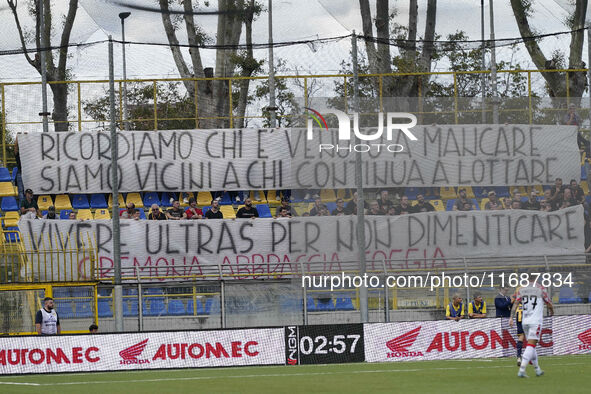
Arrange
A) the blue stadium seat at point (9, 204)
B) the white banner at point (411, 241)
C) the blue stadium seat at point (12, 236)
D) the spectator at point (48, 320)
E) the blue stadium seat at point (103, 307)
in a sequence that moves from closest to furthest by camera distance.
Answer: the spectator at point (48, 320) → the blue stadium seat at point (103, 307) → the white banner at point (411, 241) → the blue stadium seat at point (12, 236) → the blue stadium seat at point (9, 204)

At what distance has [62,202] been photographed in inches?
1137

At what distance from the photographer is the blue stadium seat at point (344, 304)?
2305cm

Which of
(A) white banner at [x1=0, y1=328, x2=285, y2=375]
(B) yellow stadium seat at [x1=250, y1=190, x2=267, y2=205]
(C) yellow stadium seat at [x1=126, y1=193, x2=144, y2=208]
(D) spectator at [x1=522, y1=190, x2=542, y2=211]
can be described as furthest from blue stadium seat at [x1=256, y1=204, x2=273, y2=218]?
(A) white banner at [x1=0, y1=328, x2=285, y2=375]

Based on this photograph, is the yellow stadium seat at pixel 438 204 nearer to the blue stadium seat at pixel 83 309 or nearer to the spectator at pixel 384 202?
the spectator at pixel 384 202

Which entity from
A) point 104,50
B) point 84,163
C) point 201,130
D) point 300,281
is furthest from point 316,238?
point 104,50

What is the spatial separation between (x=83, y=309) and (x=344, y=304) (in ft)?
19.2

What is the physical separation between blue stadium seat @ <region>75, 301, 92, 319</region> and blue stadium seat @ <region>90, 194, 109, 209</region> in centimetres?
624

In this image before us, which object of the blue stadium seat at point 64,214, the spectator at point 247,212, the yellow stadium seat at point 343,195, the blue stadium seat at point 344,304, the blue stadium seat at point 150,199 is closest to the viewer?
the blue stadium seat at point 344,304

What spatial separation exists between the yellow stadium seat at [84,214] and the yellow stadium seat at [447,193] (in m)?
9.74

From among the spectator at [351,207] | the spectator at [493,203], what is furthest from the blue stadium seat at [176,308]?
the spectator at [493,203]

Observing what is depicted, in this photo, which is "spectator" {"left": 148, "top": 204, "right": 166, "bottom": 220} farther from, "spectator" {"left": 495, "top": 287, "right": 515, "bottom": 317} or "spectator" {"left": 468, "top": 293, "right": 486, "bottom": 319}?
"spectator" {"left": 495, "top": 287, "right": 515, "bottom": 317}

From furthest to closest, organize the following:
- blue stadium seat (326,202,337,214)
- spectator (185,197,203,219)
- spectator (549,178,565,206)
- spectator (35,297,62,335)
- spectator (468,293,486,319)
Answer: spectator (185,197,203,219) → blue stadium seat (326,202,337,214) → spectator (549,178,565,206) → spectator (468,293,486,319) → spectator (35,297,62,335)

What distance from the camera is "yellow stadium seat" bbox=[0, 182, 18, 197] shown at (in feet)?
94.4

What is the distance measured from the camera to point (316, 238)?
2412 cm
